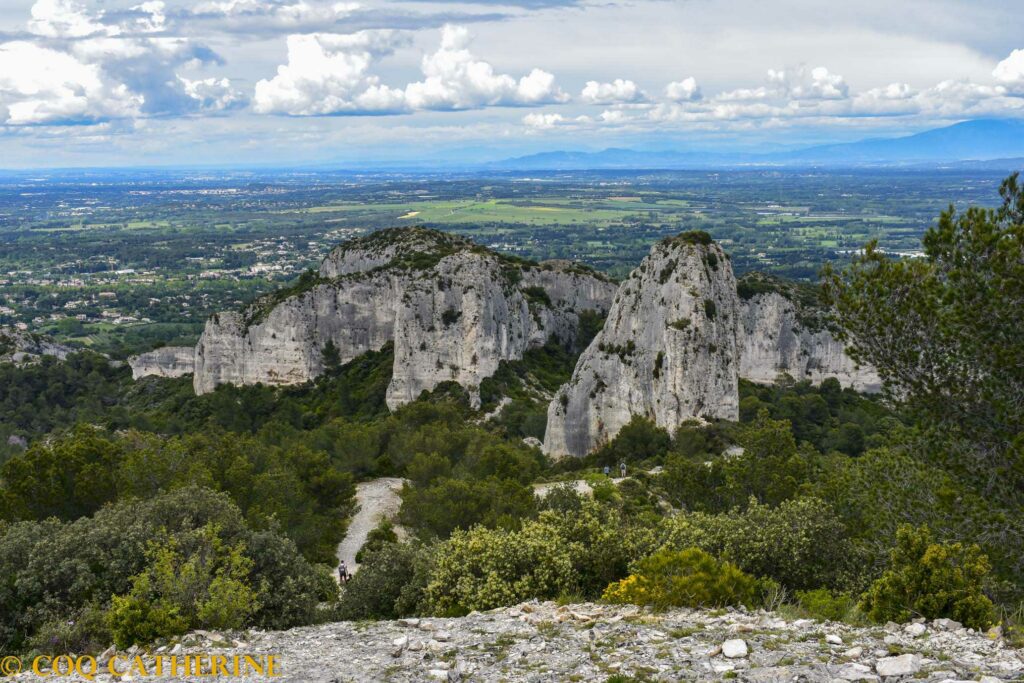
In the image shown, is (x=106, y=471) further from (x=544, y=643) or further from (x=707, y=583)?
(x=707, y=583)

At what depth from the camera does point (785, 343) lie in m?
73.6

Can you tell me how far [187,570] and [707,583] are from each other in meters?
10.7

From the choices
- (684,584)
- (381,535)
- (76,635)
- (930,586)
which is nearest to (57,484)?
(76,635)

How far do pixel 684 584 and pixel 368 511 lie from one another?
28.0 m

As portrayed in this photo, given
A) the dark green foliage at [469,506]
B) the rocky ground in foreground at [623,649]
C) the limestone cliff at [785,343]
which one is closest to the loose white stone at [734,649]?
the rocky ground in foreground at [623,649]

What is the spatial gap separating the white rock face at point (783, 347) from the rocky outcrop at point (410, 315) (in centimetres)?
1379

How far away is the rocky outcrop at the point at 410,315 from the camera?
59.4 metres

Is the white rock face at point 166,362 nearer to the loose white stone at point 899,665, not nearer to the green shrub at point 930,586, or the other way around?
the green shrub at point 930,586

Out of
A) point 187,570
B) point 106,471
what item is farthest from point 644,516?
point 106,471

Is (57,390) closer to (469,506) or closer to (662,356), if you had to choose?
(662,356)

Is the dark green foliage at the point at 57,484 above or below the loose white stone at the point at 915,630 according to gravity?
below

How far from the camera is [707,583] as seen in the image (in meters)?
16.0

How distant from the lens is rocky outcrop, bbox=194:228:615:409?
59.4 m

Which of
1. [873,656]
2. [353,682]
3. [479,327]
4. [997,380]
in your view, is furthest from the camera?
[479,327]
